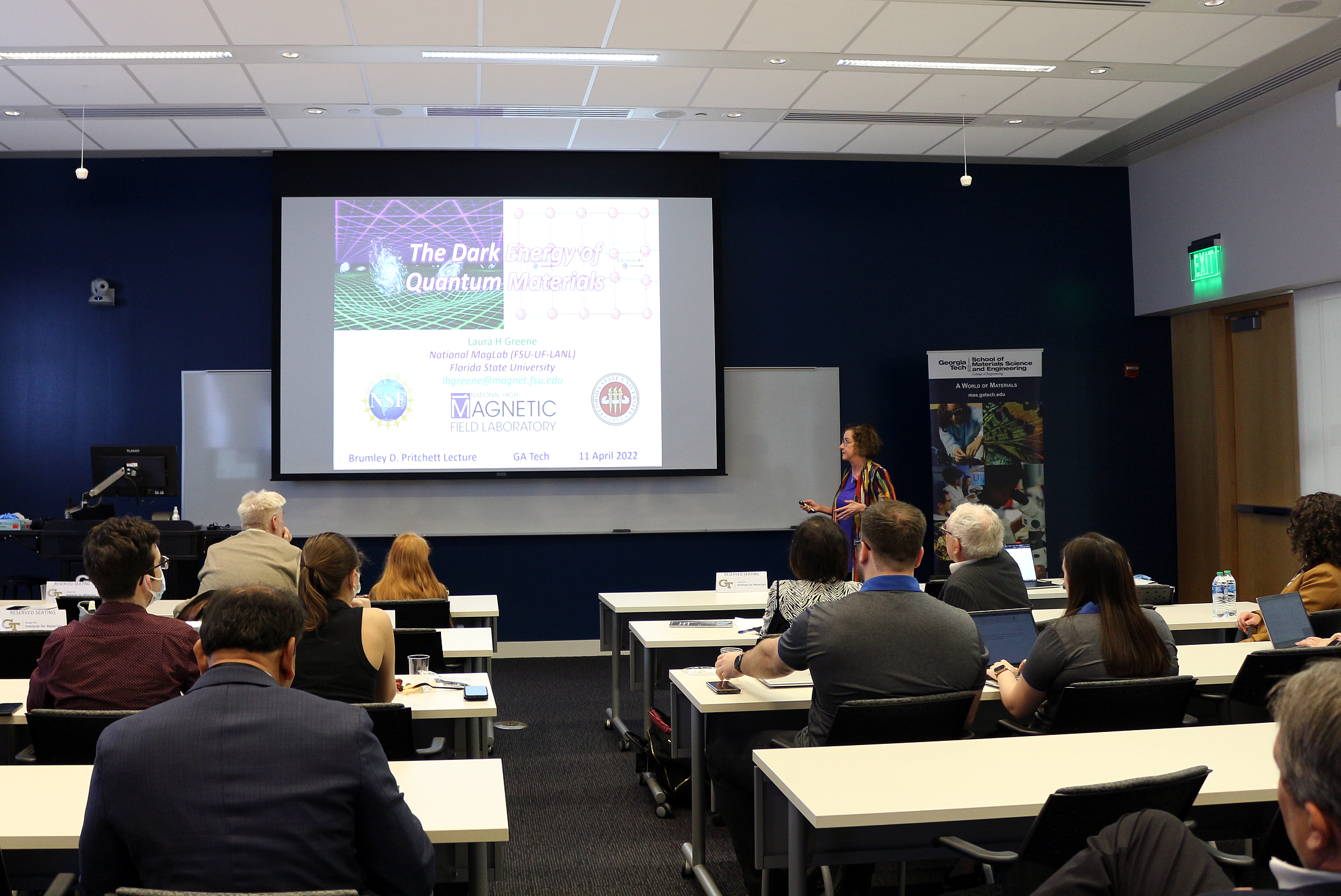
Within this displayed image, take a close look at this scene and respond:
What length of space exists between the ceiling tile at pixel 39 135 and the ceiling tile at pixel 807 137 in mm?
4590

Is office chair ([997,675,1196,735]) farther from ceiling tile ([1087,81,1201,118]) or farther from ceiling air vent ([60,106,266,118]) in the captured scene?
ceiling air vent ([60,106,266,118])

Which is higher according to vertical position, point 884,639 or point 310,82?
point 310,82

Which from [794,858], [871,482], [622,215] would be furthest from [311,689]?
[622,215]

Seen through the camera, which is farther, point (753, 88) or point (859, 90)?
point (859, 90)

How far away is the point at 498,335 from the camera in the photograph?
725cm

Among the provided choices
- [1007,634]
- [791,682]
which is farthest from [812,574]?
[1007,634]

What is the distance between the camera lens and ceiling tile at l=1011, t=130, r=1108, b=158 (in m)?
7.11

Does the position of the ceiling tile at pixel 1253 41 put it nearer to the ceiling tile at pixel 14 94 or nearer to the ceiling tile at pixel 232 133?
the ceiling tile at pixel 232 133

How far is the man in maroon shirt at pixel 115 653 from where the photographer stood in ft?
8.27

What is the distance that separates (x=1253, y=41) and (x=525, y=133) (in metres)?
4.36

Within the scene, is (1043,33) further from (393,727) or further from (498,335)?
(393,727)

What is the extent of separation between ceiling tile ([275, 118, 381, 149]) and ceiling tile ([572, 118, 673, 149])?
1.39 metres

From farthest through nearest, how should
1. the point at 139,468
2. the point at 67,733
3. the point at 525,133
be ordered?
1. the point at 525,133
2. the point at 139,468
3. the point at 67,733

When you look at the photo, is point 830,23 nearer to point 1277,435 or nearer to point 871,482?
point 871,482
